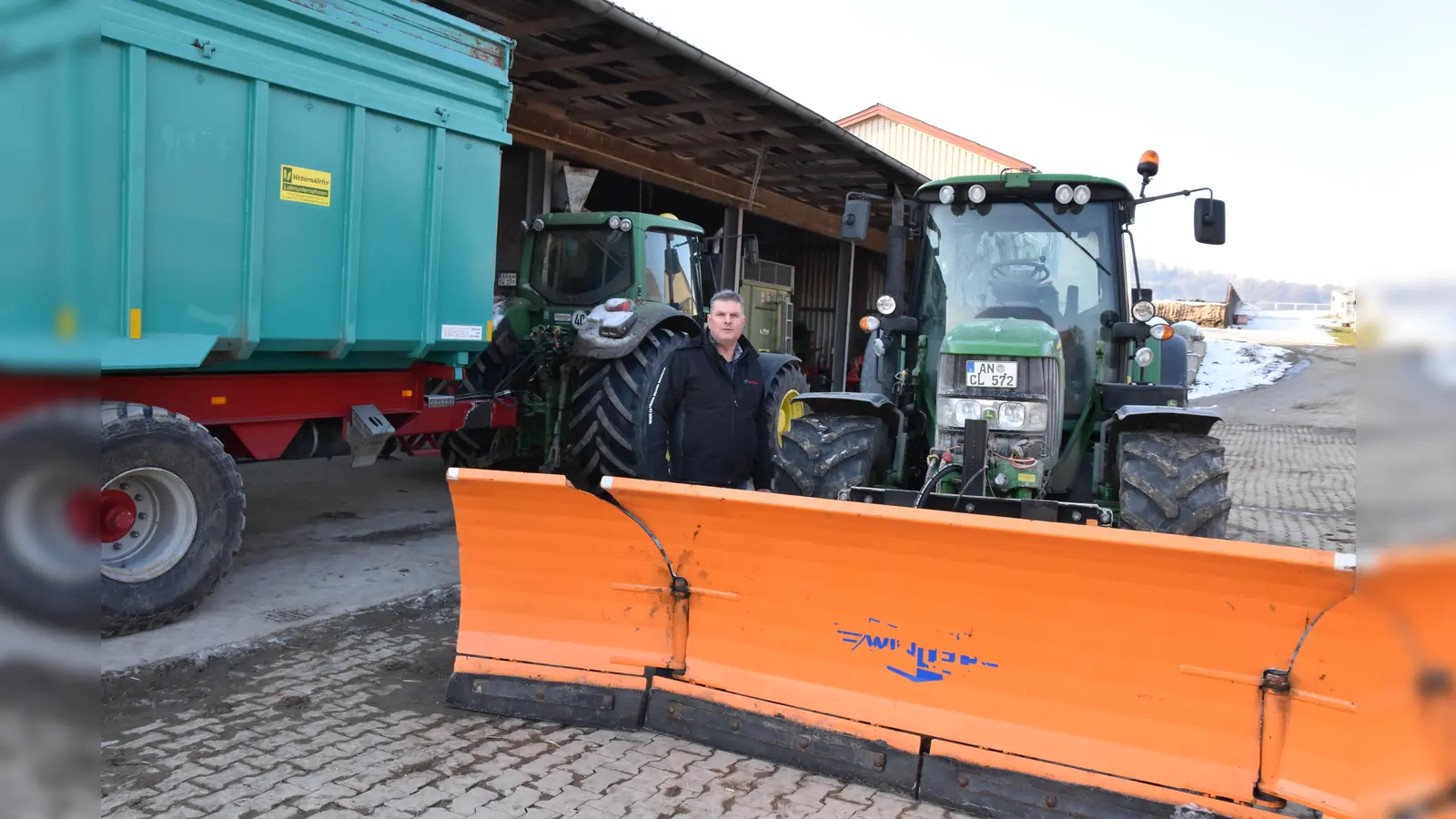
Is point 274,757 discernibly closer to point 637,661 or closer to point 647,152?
point 637,661

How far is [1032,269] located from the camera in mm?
5113

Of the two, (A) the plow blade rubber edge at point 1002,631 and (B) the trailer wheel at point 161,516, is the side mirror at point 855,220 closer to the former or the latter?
(A) the plow blade rubber edge at point 1002,631

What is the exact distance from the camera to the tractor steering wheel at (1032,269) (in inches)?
201

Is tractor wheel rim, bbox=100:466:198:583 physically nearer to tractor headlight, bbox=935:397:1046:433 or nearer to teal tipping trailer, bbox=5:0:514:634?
teal tipping trailer, bbox=5:0:514:634

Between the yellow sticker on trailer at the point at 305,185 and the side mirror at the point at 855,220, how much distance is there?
270 centimetres

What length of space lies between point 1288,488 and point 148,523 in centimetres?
1091

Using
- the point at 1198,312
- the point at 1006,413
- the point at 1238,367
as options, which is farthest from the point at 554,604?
the point at 1198,312

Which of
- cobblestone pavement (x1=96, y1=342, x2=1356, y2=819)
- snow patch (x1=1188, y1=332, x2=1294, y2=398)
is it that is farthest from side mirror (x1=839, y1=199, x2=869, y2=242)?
snow patch (x1=1188, y1=332, x2=1294, y2=398)

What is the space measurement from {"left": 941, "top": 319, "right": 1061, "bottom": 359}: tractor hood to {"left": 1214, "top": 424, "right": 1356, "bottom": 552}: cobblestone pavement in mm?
1443

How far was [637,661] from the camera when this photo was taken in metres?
3.49

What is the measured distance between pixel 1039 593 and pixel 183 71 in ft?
13.9

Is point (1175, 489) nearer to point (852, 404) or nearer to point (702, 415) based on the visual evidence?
point (852, 404)

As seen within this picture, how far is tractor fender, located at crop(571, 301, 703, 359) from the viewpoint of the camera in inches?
235

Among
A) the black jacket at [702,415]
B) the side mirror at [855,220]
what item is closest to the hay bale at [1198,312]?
the side mirror at [855,220]
